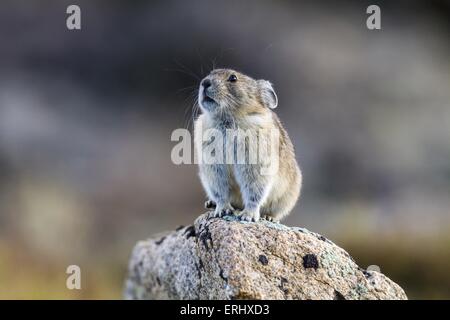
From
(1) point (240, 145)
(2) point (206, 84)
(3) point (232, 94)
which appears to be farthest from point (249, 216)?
(2) point (206, 84)

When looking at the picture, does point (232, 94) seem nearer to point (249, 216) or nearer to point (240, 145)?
point (240, 145)

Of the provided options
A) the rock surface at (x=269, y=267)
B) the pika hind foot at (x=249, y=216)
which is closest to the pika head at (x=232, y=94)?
the pika hind foot at (x=249, y=216)

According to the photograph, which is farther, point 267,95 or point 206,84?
point 267,95

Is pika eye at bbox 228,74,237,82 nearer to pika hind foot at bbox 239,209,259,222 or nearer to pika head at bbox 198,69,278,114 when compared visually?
pika head at bbox 198,69,278,114

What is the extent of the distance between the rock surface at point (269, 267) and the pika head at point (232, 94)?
138cm

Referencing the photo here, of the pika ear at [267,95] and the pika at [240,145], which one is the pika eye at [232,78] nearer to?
the pika at [240,145]

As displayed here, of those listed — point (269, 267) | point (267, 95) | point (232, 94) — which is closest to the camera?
point (269, 267)

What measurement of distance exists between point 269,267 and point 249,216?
3.50ft

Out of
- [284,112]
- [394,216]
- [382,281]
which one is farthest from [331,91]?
[382,281]

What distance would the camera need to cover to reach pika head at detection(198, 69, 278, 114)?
7898 mm

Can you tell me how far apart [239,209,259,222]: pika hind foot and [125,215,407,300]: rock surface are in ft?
0.48

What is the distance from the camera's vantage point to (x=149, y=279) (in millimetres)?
8922

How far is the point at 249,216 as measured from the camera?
7609 millimetres

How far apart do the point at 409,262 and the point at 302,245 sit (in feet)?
25.7
